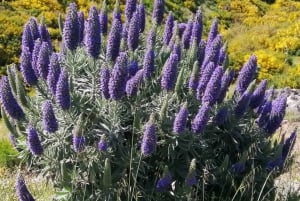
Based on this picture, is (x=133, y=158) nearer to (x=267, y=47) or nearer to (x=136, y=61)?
(x=136, y=61)

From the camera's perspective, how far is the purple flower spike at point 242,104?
178 inches

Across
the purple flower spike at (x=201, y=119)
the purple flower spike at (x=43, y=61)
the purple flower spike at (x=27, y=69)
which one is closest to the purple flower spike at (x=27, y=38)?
the purple flower spike at (x=27, y=69)

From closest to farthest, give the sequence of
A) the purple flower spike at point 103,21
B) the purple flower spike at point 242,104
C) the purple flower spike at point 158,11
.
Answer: the purple flower spike at point 242,104, the purple flower spike at point 103,21, the purple flower spike at point 158,11

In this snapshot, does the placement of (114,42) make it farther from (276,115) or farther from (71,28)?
(276,115)

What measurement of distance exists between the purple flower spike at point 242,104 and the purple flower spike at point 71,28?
5.40 ft

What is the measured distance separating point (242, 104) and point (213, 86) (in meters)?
0.54

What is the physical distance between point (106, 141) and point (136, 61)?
3.58 ft

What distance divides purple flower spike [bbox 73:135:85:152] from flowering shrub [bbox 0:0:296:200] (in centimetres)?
1

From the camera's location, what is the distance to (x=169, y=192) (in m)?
4.30

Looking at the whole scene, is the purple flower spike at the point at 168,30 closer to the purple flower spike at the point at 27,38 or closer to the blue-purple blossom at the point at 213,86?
the blue-purple blossom at the point at 213,86

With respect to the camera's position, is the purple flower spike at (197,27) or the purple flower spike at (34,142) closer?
the purple flower spike at (34,142)

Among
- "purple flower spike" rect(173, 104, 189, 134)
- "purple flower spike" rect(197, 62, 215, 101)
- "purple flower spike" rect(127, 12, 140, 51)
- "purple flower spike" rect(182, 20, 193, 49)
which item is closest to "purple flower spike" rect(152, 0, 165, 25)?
"purple flower spike" rect(182, 20, 193, 49)

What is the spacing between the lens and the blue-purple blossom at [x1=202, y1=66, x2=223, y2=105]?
13.6 ft

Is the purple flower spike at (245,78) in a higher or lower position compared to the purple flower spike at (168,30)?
lower
